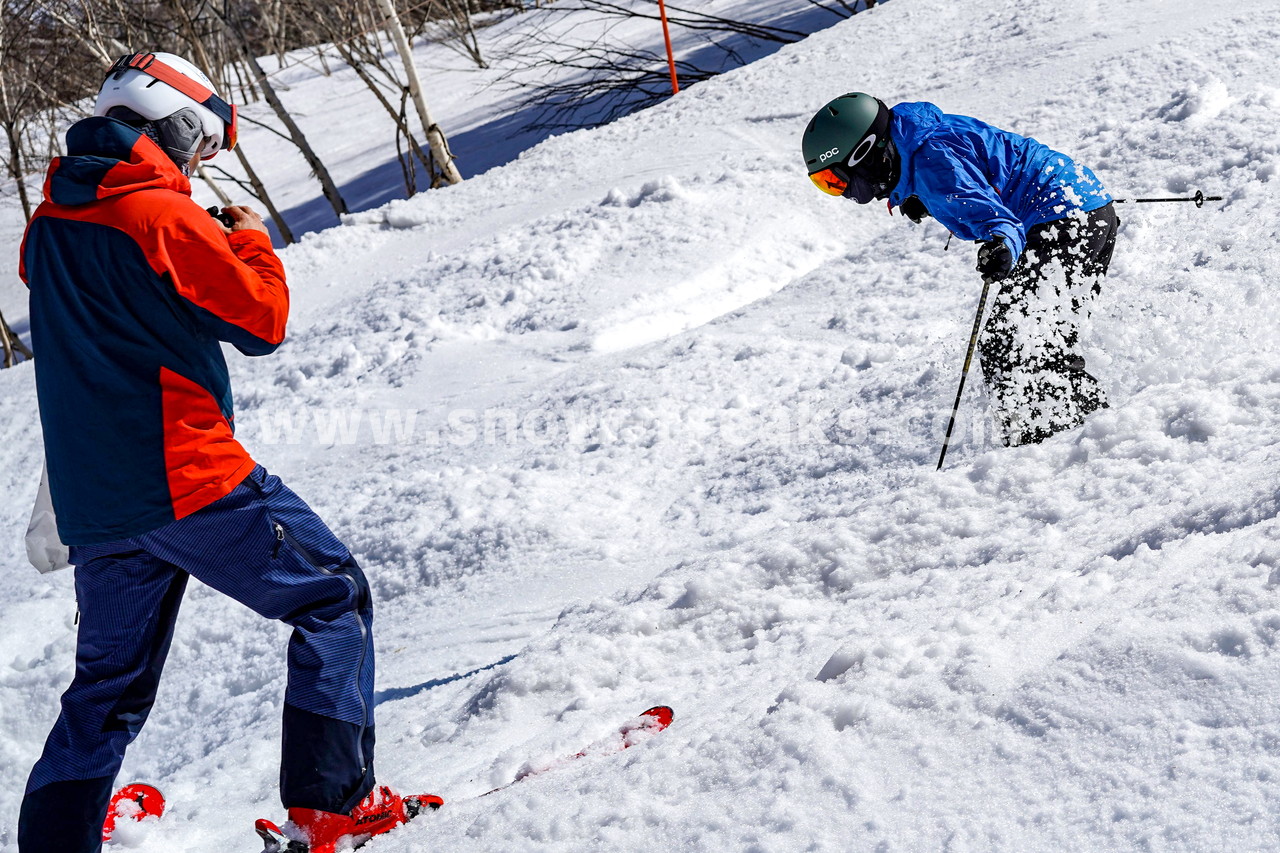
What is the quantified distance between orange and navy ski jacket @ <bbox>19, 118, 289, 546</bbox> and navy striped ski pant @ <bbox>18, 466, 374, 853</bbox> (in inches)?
3.1

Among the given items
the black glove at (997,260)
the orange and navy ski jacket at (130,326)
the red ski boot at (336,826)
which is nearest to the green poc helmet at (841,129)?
the black glove at (997,260)

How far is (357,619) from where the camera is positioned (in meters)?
2.23

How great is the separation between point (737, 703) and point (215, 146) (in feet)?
5.72

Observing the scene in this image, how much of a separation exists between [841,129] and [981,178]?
19.4 inches

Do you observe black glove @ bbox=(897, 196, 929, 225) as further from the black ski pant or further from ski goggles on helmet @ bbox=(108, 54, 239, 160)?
ski goggles on helmet @ bbox=(108, 54, 239, 160)

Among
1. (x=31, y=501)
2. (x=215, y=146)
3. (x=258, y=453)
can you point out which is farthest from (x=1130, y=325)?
(x=31, y=501)

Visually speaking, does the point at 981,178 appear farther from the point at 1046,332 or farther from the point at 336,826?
the point at 336,826

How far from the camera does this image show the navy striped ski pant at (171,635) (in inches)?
81.6

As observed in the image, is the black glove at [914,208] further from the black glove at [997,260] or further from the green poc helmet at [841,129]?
the black glove at [997,260]

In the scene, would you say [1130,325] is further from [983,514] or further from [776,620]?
[776,620]

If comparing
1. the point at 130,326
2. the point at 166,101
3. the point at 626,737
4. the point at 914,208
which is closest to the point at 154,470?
the point at 130,326

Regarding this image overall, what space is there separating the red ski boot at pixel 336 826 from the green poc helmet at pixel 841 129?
7.80 feet

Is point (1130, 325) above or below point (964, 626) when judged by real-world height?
below

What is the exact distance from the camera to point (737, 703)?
7.50 feet
